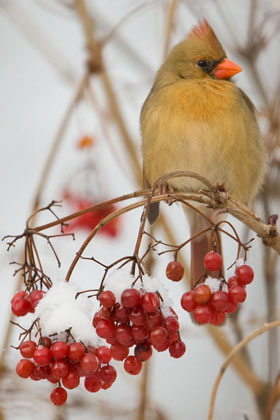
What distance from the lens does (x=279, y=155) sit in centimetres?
193

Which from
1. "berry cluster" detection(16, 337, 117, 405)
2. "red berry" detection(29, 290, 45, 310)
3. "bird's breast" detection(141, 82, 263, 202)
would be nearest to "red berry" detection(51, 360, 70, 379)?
"berry cluster" detection(16, 337, 117, 405)

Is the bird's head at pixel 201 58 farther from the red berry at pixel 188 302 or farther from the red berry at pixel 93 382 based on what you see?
the red berry at pixel 93 382

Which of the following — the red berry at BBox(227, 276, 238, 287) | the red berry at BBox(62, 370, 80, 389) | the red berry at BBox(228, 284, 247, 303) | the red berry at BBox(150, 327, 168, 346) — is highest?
the red berry at BBox(227, 276, 238, 287)

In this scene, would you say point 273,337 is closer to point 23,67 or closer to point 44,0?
point 44,0

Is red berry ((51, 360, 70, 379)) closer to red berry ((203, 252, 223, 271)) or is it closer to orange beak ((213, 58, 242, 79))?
red berry ((203, 252, 223, 271))

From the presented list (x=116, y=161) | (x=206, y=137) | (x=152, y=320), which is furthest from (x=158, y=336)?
(x=116, y=161)

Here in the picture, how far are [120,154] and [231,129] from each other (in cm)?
56

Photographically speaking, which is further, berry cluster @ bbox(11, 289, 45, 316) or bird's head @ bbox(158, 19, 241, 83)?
bird's head @ bbox(158, 19, 241, 83)

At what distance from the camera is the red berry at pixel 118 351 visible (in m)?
0.94

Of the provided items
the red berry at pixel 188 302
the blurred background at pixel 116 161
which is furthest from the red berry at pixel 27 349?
the red berry at pixel 188 302

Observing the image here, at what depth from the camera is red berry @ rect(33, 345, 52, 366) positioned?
0.88 m

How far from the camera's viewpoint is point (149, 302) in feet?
2.93

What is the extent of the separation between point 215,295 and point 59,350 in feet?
0.77

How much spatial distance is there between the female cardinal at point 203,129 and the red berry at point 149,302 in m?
0.63
